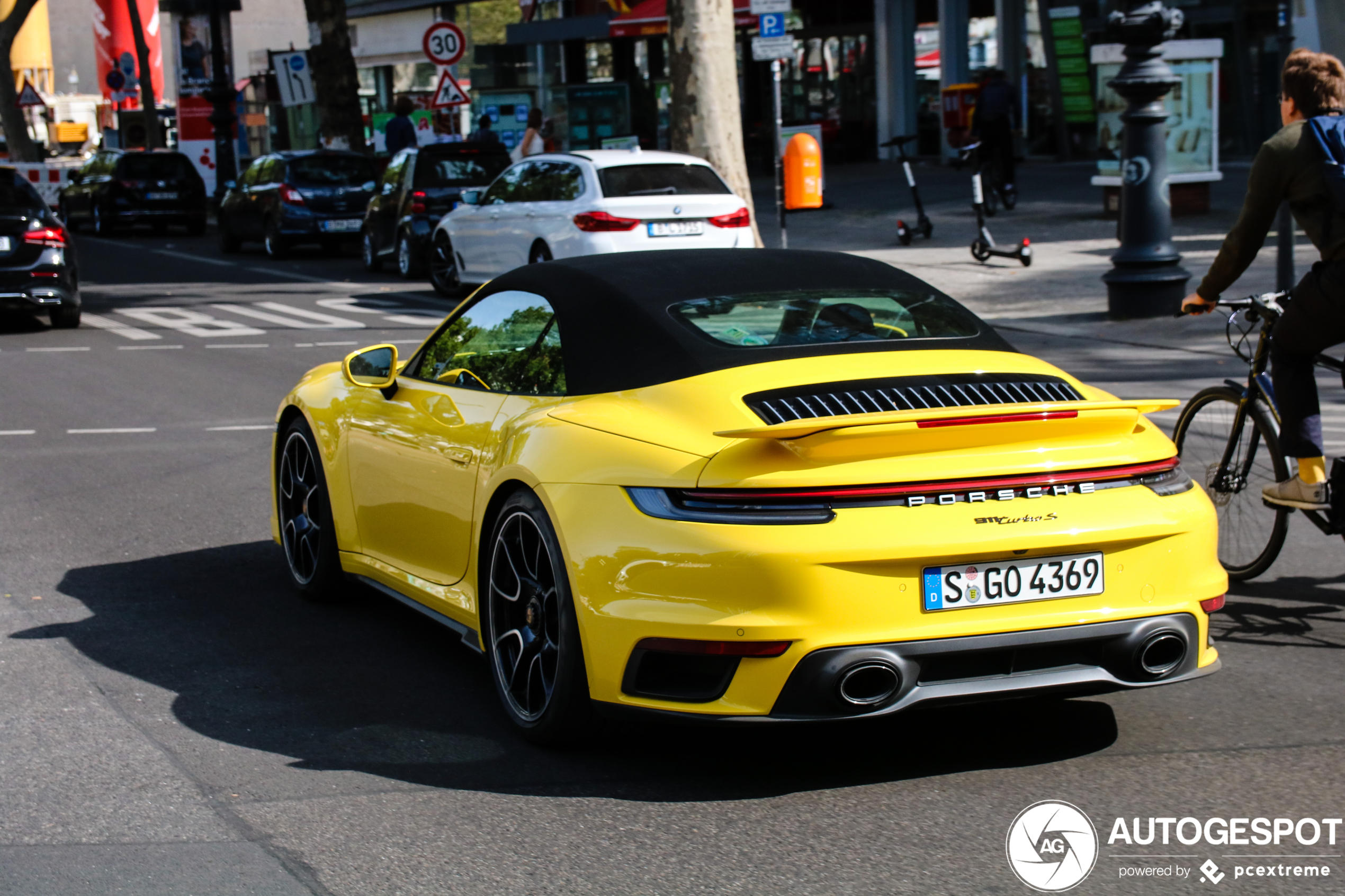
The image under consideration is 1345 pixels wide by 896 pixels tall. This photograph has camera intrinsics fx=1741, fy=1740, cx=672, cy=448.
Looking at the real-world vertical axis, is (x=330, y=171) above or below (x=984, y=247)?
above

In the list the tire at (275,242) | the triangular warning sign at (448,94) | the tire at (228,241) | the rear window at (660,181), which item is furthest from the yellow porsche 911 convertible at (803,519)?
the triangular warning sign at (448,94)

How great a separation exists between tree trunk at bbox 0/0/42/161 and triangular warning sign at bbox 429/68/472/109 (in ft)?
82.3

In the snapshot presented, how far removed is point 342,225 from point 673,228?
31.9ft

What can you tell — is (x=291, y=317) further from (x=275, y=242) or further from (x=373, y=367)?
(x=373, y=367)

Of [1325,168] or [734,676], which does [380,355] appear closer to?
[734,676]

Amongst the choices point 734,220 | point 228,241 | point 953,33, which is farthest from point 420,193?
point 953,33

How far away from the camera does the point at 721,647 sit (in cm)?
415

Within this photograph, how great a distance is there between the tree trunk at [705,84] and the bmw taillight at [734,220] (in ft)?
12.3

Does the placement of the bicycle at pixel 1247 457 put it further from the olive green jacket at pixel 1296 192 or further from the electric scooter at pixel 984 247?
the electric scooter at pixel 984 247

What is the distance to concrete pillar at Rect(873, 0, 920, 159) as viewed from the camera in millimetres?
39688

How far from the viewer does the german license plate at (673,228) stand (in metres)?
16.9

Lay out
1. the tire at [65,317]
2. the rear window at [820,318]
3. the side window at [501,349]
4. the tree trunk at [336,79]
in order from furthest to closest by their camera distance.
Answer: the tree trunk at [336,79]
the tire at [65,317]
the side window at [501,349]
the rear window at [820,318]

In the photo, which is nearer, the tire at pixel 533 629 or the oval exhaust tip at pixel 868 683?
the oval exhaust tip at pixel 868 683

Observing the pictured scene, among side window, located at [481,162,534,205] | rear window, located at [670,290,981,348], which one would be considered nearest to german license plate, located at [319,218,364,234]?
side window, located at [481,162,534,205]
